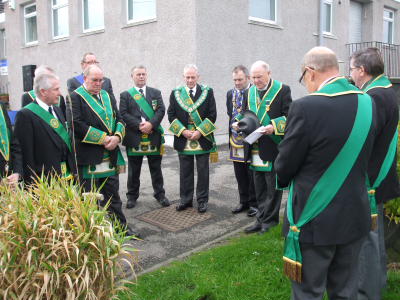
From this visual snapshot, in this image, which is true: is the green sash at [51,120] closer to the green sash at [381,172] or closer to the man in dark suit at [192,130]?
the man in dark suit at [192,130]

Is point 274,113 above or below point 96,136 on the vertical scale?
above

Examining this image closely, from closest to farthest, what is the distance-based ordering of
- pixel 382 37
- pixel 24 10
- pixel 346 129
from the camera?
pixel 346 129 → pixel 24 10 → pixel 382 37

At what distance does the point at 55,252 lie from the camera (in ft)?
7.30

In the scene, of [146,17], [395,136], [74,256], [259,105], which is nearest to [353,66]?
[395,136]

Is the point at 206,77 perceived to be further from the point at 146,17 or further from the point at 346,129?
the point at 346,129

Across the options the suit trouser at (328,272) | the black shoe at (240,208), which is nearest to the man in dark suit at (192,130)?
the black shoe at (240,208)

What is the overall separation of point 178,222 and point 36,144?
2.22m

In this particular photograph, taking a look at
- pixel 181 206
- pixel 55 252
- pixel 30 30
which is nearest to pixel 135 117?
pixel 181 206

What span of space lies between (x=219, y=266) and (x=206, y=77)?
23.2 ft

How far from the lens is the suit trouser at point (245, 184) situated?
19.0 ft

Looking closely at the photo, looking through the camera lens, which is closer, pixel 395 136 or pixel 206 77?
pixel 395 136

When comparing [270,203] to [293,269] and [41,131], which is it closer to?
[293,269]

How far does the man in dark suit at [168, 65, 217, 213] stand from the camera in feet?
18.9

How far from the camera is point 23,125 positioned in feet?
12.6
